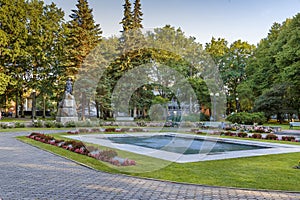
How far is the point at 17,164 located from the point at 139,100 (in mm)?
25291

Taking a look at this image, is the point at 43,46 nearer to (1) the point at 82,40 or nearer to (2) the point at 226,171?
(1) the point at 82,40

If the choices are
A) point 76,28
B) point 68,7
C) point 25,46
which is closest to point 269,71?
point 76,28

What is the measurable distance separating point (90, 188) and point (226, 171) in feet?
11.2

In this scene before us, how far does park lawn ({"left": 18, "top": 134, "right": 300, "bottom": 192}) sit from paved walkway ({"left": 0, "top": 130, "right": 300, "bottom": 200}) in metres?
0.42

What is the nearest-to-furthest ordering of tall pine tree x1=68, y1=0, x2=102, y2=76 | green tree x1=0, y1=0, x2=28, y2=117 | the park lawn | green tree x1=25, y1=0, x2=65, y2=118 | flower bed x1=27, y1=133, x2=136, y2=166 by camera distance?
the park lawn → flower bed x1=27, y1=133, x2=136, y2=166 → green tree x1=0, y1=0, x2=28, y2=117 → green tree x1=25, y1=0, x2=65, y2=118 → tall pine tree x1=68, y1=0, x2=102, y2=76

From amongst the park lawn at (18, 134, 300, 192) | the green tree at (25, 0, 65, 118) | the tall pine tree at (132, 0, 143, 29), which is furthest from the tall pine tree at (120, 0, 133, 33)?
the park lawn at (18, 134, 300, 192)

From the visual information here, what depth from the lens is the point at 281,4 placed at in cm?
706

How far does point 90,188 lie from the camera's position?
520 centimetres

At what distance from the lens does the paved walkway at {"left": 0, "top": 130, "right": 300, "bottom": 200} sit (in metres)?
4.76

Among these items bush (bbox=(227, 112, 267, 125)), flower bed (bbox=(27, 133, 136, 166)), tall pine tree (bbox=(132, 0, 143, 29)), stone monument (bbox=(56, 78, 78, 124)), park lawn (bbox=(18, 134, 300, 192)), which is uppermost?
tall pine tree (bbox=(132, 0, 143, 29))

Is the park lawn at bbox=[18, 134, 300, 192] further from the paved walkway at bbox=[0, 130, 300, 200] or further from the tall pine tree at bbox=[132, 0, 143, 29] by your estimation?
the tall pine tree at bbox=[132, 0, 143, 29]

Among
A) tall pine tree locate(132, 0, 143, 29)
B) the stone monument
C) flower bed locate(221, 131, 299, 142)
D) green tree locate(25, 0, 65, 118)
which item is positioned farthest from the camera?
tall pine tree locate(132, 0, 143, 29)

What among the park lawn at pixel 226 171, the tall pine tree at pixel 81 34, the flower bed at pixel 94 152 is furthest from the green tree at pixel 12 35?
the park lawn at pixel 226 171

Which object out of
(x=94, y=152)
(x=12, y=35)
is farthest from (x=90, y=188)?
(x=12, y=35)
